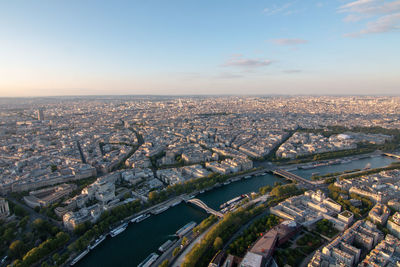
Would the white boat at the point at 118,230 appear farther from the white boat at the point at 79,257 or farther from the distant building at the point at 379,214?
the distant building at the point at 379,214

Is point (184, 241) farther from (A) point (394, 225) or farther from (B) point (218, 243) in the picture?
(A) point (394, 225)

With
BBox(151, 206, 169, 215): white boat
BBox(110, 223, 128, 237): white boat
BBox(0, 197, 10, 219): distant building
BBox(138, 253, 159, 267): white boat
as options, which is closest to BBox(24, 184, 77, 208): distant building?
BBox(0, 197, 10, 219): distant building

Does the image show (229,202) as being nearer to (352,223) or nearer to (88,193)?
(352,223)

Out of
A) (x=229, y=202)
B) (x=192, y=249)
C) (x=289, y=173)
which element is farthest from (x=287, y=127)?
(x=192, y=249)

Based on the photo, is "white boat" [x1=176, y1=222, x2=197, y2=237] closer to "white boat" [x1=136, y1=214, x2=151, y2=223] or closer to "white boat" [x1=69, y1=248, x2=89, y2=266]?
"white boat" [x1=136, y1=214, x2=151, y2=223]

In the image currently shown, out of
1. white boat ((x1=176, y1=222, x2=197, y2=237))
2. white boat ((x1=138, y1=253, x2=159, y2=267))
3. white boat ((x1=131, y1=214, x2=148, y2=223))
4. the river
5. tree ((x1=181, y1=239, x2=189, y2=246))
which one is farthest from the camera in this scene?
white boat ((x1=131, y1=214, x2=148, y2=223))

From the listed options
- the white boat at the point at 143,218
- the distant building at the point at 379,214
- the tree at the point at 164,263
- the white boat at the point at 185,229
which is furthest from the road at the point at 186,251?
the distant building at the point at 379,214
